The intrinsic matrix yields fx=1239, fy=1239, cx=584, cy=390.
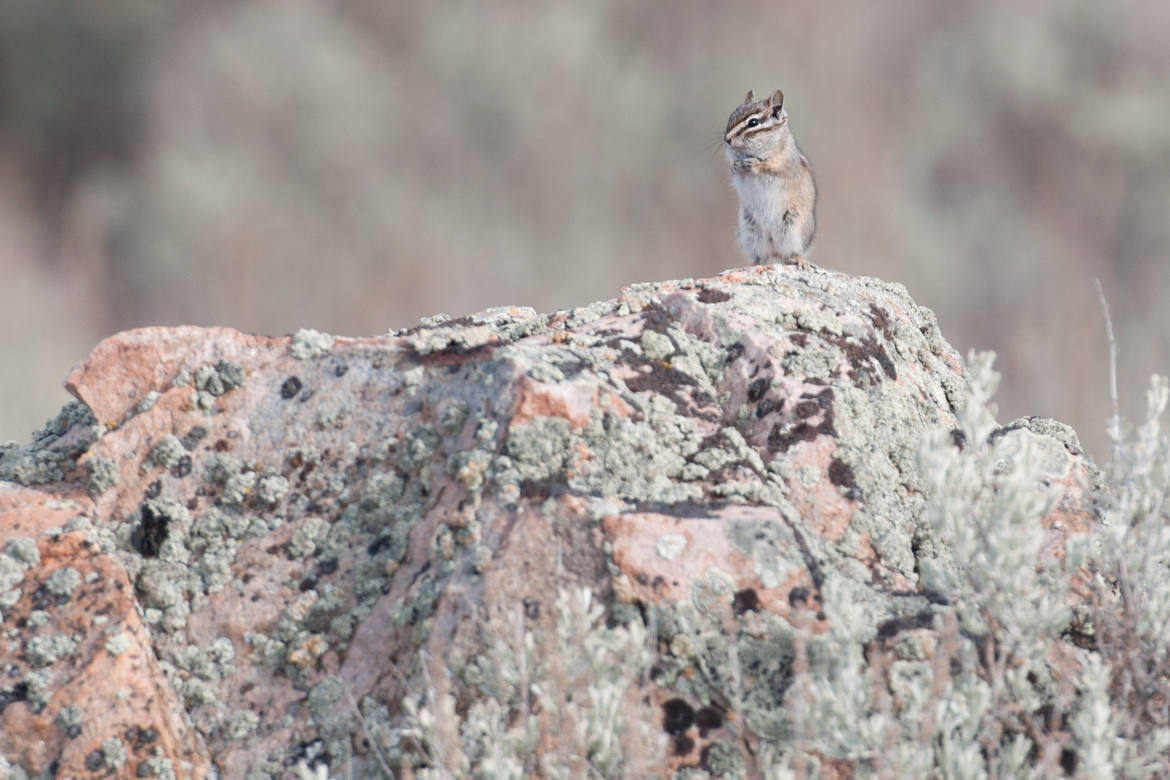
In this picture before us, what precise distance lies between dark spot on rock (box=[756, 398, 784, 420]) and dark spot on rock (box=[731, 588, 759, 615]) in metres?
0.78

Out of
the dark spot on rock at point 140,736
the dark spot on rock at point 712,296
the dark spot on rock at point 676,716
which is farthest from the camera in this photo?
the dark spot on rock at point 712,296

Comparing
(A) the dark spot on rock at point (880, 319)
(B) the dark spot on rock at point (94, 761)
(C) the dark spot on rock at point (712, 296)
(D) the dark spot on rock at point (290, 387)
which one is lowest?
(B) the dark spot on rock at point (94, 761)

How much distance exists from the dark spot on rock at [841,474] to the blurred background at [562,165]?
24.5 feet

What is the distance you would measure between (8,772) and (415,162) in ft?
37.8

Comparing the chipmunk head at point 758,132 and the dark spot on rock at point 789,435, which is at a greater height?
the chipmunk head at point 758,132

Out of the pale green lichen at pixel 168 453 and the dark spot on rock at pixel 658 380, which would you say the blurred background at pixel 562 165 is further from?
the pale green lichen at pixel 168 453

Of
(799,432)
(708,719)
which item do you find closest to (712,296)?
(799,432)

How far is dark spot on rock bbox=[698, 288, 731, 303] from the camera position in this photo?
3.85 metres

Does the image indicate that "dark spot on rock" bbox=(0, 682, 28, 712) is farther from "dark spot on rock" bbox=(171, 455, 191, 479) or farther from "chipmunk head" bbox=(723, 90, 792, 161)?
"chipmunk head" bbox=(723, 90, 792, 161)

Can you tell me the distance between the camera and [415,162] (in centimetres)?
1376

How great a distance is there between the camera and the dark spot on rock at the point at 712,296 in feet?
12.6

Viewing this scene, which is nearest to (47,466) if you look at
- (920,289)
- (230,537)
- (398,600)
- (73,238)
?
(230,537)

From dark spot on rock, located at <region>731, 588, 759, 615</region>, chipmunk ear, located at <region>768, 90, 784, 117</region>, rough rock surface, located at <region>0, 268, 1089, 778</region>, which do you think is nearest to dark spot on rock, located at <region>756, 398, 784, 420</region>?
rough rock surface, located at <region>0, 268, 1089, 778</region>

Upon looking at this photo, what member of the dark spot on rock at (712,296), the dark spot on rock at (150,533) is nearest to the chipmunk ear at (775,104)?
the dark spot on rock at (712,296)
